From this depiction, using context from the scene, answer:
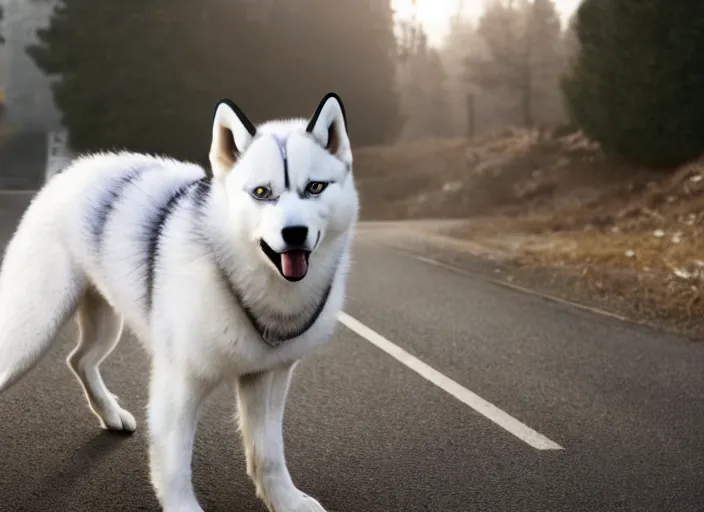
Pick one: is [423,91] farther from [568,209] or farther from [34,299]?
[34,299]

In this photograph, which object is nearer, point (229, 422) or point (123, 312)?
point (123, 312)

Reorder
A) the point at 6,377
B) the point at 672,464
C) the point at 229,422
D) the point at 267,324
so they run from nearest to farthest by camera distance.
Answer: the point at 267,324
the point at 6,377
the point at 672,464
the point at 229,422

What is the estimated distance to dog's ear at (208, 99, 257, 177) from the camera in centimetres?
337

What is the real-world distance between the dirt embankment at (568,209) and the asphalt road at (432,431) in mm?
1918

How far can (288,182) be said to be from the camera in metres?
3.23

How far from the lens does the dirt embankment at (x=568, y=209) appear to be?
10.3 m

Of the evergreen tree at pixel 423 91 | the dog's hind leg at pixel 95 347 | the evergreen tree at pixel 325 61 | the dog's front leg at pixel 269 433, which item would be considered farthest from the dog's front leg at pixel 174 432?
the evergreen tree at pixel 423 91

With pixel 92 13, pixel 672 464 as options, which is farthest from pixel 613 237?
pixel 92 13

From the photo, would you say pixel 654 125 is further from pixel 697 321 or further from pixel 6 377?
pixel 6 377

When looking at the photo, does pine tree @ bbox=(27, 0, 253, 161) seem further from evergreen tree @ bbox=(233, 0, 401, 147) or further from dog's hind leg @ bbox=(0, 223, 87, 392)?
dog's hind leg @ bbox=(0, 223, 87, 392)

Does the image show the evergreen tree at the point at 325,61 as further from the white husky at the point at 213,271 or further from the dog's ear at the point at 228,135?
the dog's ear at the point at 228,135

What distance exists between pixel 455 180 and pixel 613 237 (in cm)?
1259

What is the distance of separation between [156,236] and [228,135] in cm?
65

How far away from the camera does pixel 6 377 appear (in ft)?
13.3
